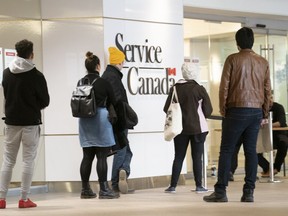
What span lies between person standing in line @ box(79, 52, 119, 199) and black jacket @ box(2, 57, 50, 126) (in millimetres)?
1008

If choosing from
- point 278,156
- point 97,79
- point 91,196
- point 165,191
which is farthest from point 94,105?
point 278,156

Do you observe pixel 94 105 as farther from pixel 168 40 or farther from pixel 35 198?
pixel 168 40

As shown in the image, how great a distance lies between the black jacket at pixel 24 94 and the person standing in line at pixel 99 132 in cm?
101

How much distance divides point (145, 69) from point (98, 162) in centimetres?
228

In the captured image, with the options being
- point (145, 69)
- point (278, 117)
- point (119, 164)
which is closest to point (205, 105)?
point (119, 164)

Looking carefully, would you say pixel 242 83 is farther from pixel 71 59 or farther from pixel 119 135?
pixel 71 59

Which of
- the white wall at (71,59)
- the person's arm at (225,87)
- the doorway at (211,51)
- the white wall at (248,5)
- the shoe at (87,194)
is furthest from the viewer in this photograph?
the doorway at (211,51)

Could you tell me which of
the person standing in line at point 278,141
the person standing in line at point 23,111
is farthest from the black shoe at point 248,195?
the person standing in line at point 278,141

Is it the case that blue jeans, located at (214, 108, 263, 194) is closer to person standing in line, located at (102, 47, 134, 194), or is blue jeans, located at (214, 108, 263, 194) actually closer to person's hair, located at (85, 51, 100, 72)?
person standing in line, located at (102, 47, 134, 194)

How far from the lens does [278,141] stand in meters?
12.4

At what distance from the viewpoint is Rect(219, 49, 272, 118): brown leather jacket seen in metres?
7.61

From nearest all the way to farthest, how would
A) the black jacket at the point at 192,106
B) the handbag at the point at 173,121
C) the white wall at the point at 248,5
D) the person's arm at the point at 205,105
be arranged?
1. the handbag at the point at 173,121
2. the black jacket at the point at 192,106
3. the person's arm at the point at 205,105
4. the white wall at the point at 248,5

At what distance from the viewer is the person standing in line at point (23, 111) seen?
764cm

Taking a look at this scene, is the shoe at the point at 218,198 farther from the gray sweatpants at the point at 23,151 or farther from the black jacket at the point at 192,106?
the gray sweatpants at the point at 23,151
